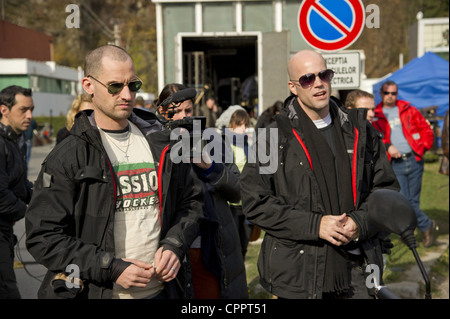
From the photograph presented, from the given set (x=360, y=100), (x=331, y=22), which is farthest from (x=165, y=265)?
(x=331, y=22)

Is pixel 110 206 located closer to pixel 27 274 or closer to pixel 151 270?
pixel 151 270

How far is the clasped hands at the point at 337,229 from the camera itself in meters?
3.37

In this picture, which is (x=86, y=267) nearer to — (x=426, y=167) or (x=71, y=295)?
(x=71, y=295)

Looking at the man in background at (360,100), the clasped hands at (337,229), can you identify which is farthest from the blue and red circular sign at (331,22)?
the clasped hands at (337,229)

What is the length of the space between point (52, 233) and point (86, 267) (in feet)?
0.76

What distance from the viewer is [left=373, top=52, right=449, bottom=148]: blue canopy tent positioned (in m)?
19.4

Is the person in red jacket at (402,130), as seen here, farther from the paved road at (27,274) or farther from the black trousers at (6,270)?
the black trousers at (6,270)

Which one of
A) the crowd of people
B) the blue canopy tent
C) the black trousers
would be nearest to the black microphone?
the crowd of people

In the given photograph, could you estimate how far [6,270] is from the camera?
15.1ft

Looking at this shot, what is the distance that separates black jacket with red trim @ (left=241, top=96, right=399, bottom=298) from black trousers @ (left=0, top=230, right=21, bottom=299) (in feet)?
7.05

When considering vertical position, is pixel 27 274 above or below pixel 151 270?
below

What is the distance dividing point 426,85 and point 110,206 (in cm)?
1829

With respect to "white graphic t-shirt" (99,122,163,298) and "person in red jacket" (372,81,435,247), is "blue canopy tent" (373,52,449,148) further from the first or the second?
"white graphic t-shirt" (99,122,163,298)
